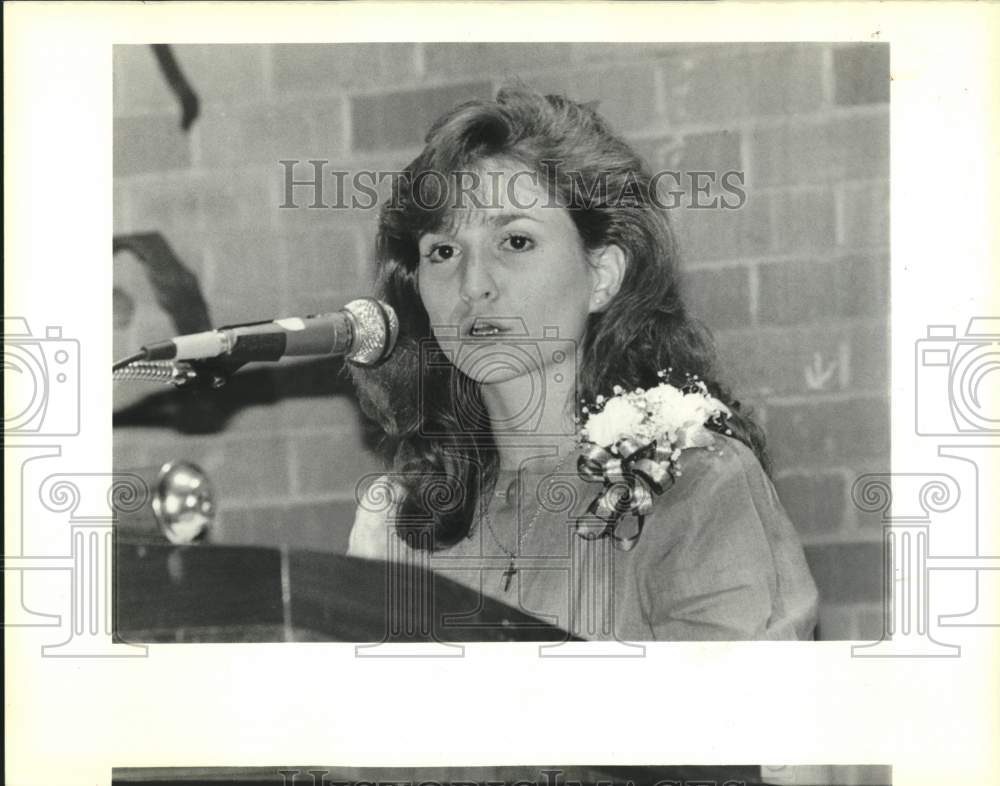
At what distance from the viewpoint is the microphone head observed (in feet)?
9.16

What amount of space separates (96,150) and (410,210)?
689 millimetres

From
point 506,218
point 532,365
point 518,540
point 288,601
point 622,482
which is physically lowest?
point 288,601

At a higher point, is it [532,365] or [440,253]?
[440,253]

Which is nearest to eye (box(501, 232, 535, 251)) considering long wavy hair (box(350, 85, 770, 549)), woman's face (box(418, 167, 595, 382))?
woman's face (box(418, 167, 595, 382))

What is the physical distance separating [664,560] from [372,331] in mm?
795

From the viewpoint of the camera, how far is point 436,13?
9.09ft

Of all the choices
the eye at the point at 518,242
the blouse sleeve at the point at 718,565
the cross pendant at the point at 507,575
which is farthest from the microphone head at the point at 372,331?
the blouse sleeve at the point at 718,565

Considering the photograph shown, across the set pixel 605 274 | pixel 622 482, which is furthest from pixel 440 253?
pixel 622 482

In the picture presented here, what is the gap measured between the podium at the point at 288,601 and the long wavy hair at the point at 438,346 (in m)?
0.13

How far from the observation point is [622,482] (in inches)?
108

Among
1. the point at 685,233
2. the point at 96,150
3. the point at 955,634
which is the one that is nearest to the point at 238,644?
the point at 96,150

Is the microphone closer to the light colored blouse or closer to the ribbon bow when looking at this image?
the light colored blouse

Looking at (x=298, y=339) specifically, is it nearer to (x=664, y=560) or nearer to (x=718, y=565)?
(x=664, y=560)

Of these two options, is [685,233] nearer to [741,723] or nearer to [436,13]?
[436,13]
